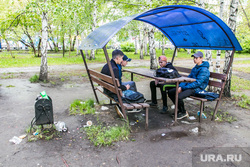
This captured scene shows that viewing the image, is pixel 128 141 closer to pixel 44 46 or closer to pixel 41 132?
pixel 41 132

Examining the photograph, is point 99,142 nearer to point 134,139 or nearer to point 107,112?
point 134,139

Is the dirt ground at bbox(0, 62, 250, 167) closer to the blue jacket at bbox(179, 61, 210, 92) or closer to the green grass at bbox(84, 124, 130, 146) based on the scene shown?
the green grass at bbox(84, 124, 130, 146)

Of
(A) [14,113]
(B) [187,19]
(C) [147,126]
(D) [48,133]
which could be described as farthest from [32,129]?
(B) [187,19]

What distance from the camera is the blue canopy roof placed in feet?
13.5

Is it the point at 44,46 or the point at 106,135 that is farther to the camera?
the point at 44,46

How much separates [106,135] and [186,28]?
3671mm

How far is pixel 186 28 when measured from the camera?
5.63m

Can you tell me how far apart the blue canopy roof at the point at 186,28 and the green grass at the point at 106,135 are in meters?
1.61

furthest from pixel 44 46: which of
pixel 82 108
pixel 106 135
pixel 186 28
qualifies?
pixel 106 135

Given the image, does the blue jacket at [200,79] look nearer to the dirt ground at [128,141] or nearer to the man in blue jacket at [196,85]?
the man in blue jacket at [196,85]

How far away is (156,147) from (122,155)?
0.63m

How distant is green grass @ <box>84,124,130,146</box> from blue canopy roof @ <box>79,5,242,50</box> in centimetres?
161

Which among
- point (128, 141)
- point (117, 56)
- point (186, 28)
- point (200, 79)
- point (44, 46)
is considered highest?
point (186, 28)

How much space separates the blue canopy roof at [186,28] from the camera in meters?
4.10
